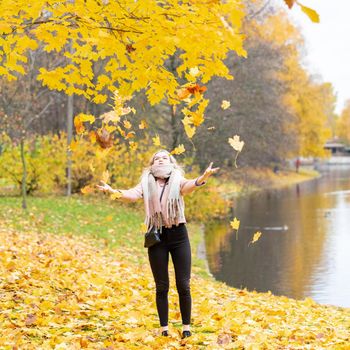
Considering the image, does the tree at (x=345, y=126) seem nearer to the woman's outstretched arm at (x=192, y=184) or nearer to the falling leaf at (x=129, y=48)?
the falling leaf at (x=129, y=48)

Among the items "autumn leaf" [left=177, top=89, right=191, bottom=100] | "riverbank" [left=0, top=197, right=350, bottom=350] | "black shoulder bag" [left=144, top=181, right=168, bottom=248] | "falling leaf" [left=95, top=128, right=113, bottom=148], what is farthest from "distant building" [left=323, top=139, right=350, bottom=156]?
"black shoulder bag" [left=144, top=181, right=168, bottom=248]

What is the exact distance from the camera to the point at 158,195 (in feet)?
19.2

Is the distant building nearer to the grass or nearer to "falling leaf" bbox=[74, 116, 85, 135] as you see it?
the grass

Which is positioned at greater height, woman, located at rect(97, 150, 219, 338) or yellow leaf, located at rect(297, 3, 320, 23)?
yellow leaf, located at rect(297, 3, 320, 23)

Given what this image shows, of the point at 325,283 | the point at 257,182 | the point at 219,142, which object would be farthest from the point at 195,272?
the point at 257,182

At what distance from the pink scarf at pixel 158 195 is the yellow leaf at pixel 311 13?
2.49 m

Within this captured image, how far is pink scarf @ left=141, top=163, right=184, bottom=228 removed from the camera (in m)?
5.75

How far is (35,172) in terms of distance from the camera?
21.4 metres

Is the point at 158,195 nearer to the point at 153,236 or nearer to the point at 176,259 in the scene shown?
the point at 153,236

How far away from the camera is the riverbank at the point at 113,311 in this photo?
5902 mm

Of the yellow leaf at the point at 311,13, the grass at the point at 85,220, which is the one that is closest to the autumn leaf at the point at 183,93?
the yellow leaf at the point at 311,13

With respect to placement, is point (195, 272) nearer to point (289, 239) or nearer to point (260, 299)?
point (260, 299)

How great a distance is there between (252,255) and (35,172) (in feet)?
26.5

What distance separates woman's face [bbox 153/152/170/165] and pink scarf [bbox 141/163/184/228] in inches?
1.5
